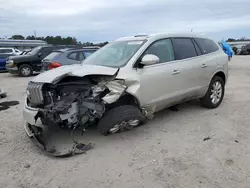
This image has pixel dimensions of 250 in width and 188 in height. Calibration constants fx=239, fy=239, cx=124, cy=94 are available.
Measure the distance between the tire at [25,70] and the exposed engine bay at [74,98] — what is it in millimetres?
9823

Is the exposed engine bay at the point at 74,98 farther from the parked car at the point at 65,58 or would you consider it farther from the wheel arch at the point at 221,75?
the parked car at the point at 65,58

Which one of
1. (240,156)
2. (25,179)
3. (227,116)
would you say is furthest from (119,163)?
(227,116)

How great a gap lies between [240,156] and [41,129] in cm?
301

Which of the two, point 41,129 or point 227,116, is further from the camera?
point 227,116

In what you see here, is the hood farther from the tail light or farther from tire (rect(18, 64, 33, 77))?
tire (rect(18, 64, 33, 77))

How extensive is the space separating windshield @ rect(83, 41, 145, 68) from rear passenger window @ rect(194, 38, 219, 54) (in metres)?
1.70

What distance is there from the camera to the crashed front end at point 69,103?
3.56 metres

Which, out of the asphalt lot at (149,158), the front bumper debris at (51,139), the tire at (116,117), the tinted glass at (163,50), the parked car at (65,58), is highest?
the tinted glass at (163,50)

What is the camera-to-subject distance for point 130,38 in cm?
473

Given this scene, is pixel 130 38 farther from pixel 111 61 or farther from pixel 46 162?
pixel 46 162

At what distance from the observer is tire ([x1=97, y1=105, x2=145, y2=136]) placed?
359cm

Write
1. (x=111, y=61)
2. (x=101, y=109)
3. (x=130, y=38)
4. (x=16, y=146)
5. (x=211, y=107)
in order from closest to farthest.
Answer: (x=101, y=109), (x=16, y=146), (x=111, y=61), (x=130, y=38), (x=211, y=107)

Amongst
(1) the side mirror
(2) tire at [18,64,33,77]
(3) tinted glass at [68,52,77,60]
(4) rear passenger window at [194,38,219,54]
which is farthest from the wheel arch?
(2) tire at [18,64,33,77]

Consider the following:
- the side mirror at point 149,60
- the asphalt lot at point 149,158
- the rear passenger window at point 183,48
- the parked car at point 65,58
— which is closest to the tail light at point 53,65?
the parked car at point 65,58
